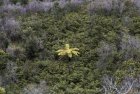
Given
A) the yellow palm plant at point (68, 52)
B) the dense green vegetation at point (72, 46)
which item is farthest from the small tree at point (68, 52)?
the dense green vegetation at point (72, 46)

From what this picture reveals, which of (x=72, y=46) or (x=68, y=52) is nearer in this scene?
(x=68, y=52)

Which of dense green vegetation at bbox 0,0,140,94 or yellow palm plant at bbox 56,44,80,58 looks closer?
dense green vegetation at bbox 0,0,140,94

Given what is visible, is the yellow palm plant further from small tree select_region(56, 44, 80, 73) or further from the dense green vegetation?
the dense green vegetation

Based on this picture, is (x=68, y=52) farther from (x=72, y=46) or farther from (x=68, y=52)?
(x=72, y=46)

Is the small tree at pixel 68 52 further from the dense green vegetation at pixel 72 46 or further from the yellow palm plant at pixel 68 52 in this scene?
the dense green vegetation at pixel 72 46

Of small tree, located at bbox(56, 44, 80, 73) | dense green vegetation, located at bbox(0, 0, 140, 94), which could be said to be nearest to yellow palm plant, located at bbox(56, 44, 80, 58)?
Answer: small tree, located at bbox(56, 44, 80, 73)

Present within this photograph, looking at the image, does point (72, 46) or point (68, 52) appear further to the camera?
point (72, 46)

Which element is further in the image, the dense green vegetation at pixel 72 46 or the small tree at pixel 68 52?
the small tree at pixel 68 52

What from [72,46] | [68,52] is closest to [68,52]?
[68,52]
